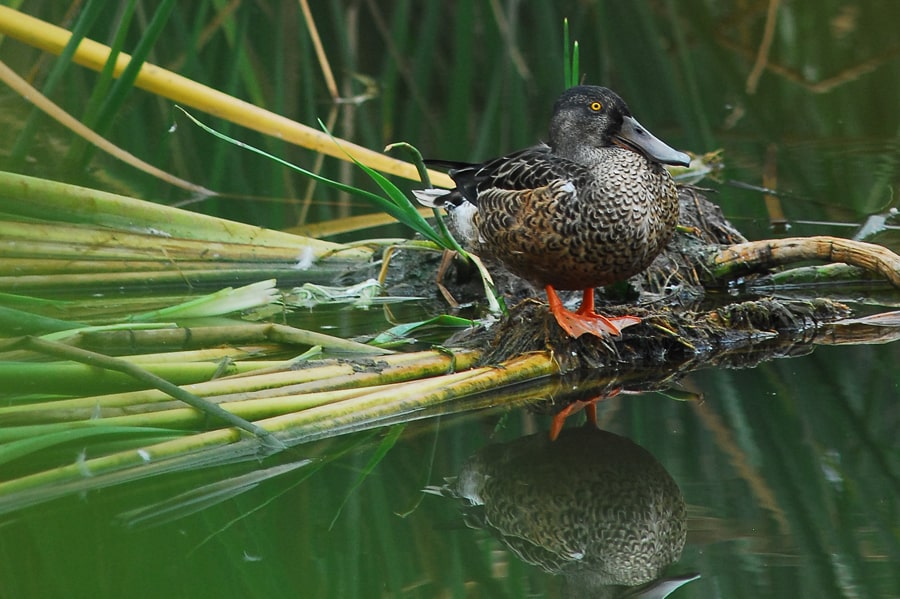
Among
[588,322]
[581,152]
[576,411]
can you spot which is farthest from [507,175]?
[576,411]

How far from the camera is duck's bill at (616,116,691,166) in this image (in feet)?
12.7

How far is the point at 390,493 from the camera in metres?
2.99

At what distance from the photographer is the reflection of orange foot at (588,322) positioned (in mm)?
3754

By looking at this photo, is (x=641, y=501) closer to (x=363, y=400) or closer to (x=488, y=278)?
(x=363, y=400)

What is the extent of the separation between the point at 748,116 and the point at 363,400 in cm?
483

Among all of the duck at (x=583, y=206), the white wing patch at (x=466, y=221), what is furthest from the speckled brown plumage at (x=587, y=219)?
the white wing patch at (x=466, y=221)

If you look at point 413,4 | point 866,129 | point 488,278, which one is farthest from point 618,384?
point 413,4

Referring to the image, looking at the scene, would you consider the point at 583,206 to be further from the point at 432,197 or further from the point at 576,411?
the point at 432,197

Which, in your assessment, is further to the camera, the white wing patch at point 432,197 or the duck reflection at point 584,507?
the white wing patch at point 432,197

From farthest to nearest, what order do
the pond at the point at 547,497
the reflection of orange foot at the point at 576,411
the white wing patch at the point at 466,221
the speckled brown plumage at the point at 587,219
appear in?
the white wing patch at the point at 466,221
the speckled brown plumage at the point at 587,219
the reflection of orange foot at the point at 576,411
the pond at the point at 547,497

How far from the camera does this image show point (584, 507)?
287 centimetres

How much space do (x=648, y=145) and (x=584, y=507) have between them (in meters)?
1.55

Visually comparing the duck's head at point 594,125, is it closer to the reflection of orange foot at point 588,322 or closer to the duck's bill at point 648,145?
the duck's bill at point 648,145

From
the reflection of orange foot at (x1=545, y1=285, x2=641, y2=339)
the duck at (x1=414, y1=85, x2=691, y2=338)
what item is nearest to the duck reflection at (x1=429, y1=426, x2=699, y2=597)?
the reflection of orange foot at (x1=545, y1=285, x2=641, y2=339)
